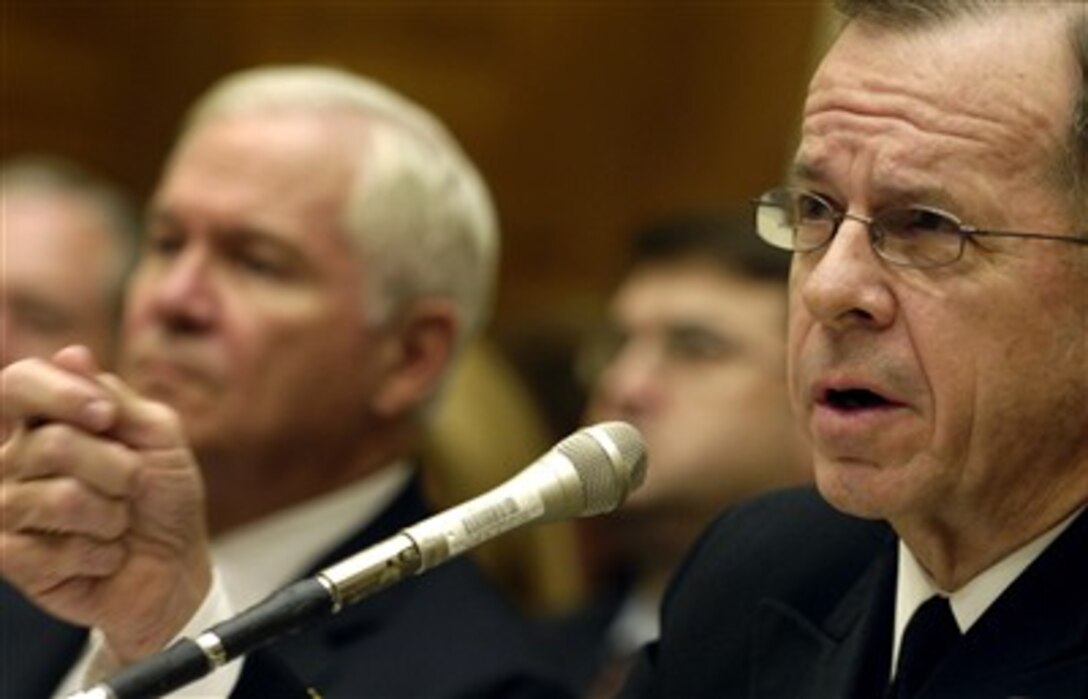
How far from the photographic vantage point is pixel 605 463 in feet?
6.85

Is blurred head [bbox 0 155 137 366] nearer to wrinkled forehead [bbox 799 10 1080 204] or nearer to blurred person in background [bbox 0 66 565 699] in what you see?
blurred person in background [bbox 0 66 565 699]

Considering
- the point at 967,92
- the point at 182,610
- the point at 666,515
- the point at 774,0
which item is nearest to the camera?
the point at 967,92

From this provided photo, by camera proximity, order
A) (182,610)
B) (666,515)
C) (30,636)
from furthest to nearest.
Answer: (666,515) → (30,636) → (182,610)

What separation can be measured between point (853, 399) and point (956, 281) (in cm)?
15

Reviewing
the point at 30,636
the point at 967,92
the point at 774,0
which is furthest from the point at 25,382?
the point at 774,0

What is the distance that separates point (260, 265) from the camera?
3.33 meters

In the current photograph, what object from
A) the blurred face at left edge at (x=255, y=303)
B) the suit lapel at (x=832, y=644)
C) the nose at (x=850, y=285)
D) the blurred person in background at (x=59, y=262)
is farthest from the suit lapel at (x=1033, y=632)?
the blurred person in background at (x=59, y=262)

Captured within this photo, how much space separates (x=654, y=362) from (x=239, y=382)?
39.2 inches

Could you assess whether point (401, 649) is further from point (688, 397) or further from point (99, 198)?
point (99, 198)

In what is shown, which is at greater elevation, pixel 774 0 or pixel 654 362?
pixel 774 0

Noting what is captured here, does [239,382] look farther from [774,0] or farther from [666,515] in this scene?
[774,0]

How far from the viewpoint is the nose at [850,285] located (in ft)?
6.95

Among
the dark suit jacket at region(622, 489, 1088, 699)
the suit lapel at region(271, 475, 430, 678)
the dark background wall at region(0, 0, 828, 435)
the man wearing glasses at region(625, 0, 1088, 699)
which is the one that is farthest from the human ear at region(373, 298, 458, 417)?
the dark background wall at region(0, 0, 828, 435)

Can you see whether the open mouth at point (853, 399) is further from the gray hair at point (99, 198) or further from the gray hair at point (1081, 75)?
the gray hair at point (99, 198)
